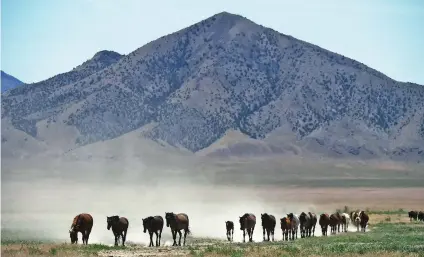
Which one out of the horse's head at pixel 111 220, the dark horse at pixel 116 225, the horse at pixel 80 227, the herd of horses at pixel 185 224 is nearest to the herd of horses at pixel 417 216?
the herd of horses at pixel 185 224

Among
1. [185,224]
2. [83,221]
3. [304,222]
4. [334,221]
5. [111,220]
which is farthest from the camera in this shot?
[334,221]

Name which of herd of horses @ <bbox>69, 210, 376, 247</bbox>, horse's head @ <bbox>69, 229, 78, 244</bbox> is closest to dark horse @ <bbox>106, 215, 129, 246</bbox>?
herd of horses @ <bbox>69, 210, 376, 247</bbox>

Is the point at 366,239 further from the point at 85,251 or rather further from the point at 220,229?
the point at 220,229

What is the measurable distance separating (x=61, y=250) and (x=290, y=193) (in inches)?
6041

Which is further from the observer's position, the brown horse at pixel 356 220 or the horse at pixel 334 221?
the brown horse at pixel 356 220

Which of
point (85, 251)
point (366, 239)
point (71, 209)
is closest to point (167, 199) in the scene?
point (71, 209)

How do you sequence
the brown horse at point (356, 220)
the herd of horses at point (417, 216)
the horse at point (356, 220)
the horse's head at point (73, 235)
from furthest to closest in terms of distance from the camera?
1. the herd of horses at point (417, 216)
2. the horse at point (356, 220)
3. the brown horse at point (356, 220)
4. the horse's head at point (73, 235)

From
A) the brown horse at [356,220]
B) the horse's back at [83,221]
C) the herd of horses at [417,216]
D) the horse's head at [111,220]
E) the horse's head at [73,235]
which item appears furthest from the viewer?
the herd of horses at [417,216]

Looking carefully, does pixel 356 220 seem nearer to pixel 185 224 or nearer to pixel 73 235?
pixel 185 224

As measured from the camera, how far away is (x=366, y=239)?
51.1 m

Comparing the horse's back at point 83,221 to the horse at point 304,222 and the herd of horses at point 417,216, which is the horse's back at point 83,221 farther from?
the herd of horses at point 417,216

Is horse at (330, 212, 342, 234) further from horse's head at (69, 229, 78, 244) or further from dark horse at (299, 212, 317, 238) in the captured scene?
horse's head at (69, 229, 78, 244)

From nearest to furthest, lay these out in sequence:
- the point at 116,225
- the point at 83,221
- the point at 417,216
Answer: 1. the point at 83,221
2. the point at 116,225
3. the point at 417,216

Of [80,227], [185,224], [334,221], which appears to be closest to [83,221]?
[80,227]
